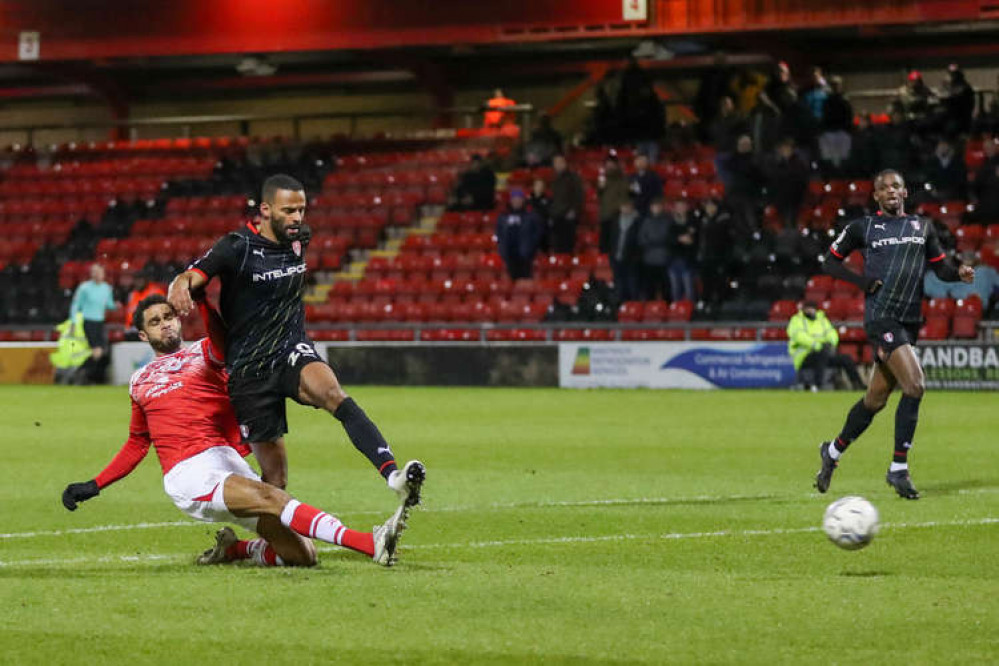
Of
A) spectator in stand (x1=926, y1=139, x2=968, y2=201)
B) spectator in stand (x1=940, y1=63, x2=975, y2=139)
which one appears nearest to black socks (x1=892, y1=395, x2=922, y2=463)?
spectator in stand (x1=926, y1=139, x2=968, y2=201)

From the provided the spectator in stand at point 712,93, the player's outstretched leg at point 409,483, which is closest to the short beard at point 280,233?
the player's outstretched leg at point 409,483

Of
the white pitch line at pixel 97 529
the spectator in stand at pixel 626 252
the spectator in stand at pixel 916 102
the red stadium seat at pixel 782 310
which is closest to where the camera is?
the white pitch line at pixel 97 529

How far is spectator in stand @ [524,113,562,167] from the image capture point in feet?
107

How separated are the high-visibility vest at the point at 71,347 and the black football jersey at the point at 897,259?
18.2 m

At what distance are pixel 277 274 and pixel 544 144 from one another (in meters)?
24.3

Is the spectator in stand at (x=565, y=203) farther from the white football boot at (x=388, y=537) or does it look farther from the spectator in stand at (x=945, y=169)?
the white football boot at (x=388, y=537)

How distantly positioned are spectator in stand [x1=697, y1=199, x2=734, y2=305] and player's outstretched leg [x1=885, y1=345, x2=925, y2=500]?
15.0 metres

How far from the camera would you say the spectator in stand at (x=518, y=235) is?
95.9ft

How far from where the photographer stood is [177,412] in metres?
8.52

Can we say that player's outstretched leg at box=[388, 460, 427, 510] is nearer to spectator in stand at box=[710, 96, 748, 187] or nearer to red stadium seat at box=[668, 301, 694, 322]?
red stadium seat at box=[668, 301, 694, 322]

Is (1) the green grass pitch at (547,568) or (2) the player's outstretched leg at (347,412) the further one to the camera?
(2) the player's outstretched leg at (347,412)

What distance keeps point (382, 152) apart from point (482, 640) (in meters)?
30.7

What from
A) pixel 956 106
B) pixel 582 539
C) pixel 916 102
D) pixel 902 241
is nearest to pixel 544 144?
pixel 916 102

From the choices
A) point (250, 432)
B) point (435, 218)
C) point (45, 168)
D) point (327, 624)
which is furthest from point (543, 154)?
point (327, 624)
